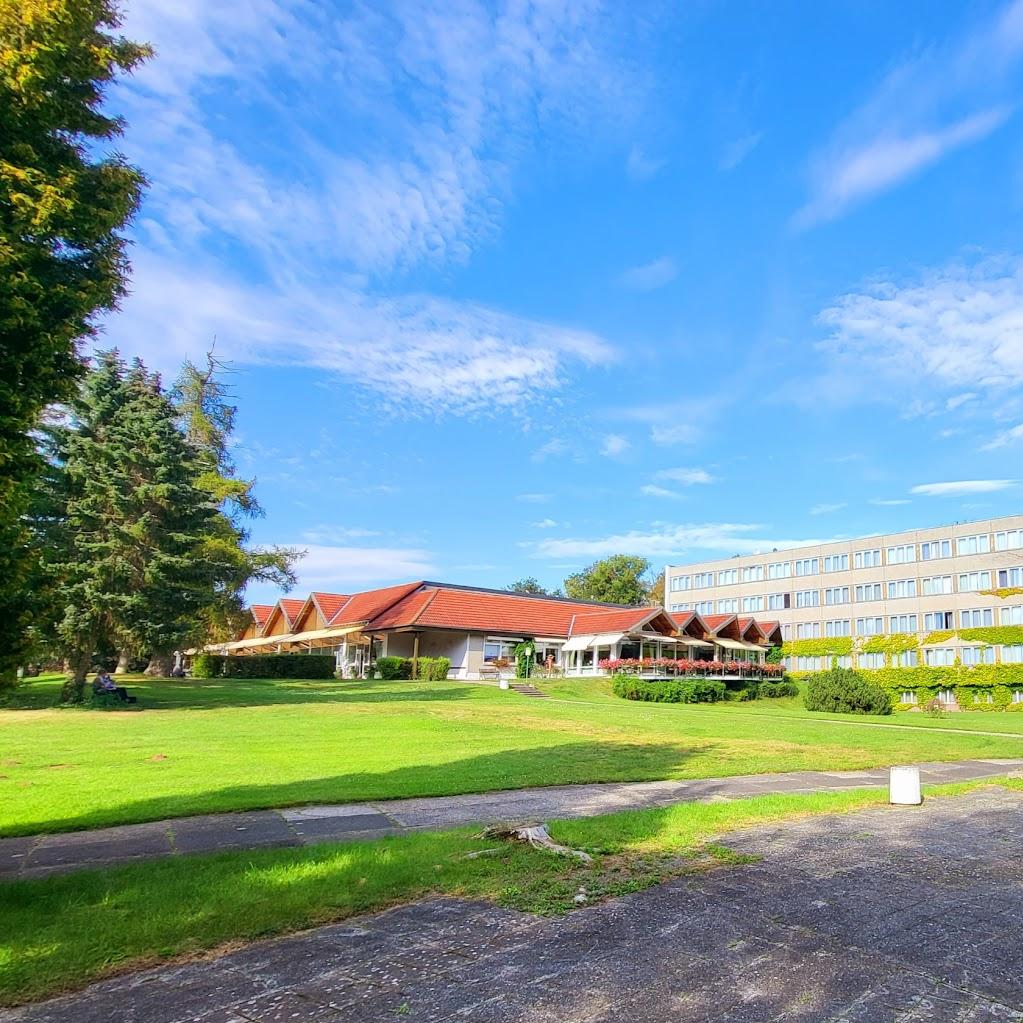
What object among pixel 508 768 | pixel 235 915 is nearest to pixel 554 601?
pixel 508 768

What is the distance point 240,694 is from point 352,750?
56.2 feet

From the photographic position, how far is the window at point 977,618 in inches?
2392

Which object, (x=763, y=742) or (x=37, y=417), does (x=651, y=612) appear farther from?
(x=37, y=417)

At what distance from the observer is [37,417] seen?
20.2ft

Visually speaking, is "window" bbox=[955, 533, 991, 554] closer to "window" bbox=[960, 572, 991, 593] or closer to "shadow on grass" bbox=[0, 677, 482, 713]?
"window" bbox=[960, 572, 991, 593]

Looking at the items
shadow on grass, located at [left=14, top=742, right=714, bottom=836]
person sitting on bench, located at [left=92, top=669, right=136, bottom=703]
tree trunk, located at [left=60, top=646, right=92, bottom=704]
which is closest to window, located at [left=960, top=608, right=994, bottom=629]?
shadow on grass, located at [left=14, top=742, right=714, bottom=836]

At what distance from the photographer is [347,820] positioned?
8273 millimetres

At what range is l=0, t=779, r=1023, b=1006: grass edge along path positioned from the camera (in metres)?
4.36

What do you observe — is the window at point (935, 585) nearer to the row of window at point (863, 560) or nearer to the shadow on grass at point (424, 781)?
the row of window at point (863, 560)

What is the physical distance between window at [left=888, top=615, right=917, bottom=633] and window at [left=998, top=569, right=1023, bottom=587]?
7.69 metres

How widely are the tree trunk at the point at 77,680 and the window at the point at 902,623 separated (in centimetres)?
6364

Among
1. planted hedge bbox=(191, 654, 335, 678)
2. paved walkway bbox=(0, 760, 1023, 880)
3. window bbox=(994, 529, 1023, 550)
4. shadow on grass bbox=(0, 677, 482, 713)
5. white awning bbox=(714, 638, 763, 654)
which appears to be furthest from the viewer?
window bbox=(994, 529, 1023, 550)

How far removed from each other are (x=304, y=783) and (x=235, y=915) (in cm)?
601

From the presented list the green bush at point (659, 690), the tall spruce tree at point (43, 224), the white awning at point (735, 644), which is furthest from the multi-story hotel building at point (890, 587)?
the tall spruce tree at point (43, 224)
